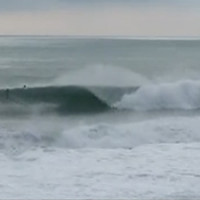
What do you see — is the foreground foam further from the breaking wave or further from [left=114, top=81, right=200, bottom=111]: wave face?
[left=114, top=81, right=200, bottom=111]: wave face

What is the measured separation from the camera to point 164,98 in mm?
22031

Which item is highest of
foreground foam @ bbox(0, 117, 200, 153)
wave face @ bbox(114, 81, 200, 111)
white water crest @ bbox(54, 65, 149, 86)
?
foreground foam @ bbox(0, 117, 200, 153)

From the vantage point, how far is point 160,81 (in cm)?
2659

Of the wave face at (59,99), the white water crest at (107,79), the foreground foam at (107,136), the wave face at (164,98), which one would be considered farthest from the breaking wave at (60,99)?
the foreground foam at (107,136)

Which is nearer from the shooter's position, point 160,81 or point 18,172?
point 18,172

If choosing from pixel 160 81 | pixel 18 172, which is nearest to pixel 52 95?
pixel 160 81

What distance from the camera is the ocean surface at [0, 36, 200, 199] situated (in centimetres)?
845

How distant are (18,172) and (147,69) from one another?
108 ft

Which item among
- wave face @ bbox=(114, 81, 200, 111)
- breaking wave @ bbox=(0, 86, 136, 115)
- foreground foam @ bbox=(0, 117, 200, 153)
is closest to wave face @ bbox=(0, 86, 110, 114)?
breaking wave @ bbox=(0, 86, 136, 115)

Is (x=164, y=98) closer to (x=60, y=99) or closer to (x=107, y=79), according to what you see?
(x=60, y=99)

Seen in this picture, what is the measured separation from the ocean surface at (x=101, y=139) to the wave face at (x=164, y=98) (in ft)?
0.13

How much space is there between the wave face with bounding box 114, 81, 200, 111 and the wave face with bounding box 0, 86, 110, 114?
1.03 m

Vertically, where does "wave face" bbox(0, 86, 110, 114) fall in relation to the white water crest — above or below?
above

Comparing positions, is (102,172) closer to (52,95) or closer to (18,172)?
(18,172)
